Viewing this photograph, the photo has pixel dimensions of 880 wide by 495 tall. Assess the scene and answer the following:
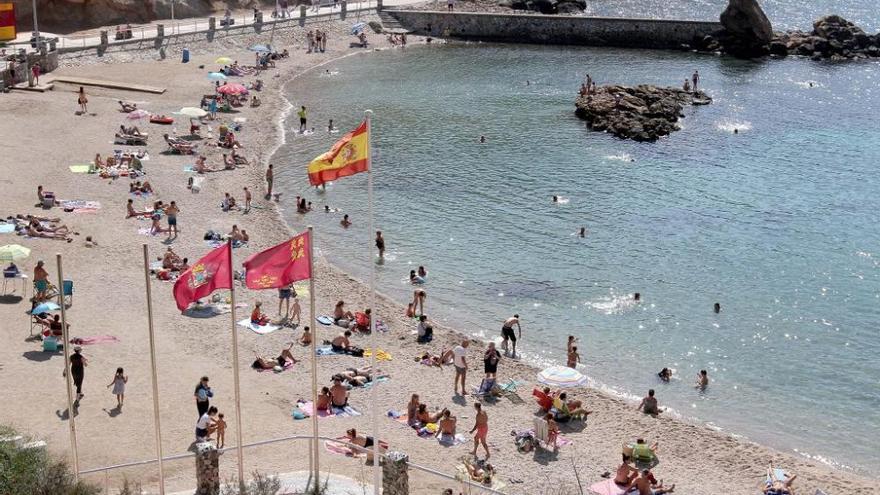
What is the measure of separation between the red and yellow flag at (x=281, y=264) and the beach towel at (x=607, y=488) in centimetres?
821

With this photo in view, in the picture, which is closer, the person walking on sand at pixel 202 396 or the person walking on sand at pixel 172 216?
the person walking on sand at pixel 202 396

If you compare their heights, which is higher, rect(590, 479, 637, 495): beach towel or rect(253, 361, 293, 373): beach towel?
rect(253, 361, 293, 373): beach towel

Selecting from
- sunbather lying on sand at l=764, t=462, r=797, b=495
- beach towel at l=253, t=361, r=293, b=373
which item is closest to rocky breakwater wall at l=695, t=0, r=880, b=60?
beach towel at l=253, t=361, r=293, b=373

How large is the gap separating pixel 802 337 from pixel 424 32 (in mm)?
54566

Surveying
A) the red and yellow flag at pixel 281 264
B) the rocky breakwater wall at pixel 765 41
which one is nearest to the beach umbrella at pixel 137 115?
the red and yellow flag at pixel 281 264

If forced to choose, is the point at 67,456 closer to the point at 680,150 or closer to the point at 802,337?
the point at 802,337

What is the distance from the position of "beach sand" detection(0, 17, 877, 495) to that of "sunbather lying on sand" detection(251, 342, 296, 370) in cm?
28

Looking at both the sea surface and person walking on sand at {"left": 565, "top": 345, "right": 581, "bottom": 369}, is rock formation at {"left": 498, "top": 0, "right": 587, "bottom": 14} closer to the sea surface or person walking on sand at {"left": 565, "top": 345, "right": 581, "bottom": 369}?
the sea surface

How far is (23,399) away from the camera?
990 inches

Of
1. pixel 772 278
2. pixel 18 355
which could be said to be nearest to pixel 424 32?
pixel 772 278

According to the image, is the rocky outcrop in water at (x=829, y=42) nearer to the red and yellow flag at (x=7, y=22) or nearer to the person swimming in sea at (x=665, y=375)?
the red and yellow flag at (x=7, y=22)

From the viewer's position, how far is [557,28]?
273ft

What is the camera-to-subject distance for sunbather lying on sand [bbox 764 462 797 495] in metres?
24.6

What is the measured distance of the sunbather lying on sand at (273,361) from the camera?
94.8 ft
